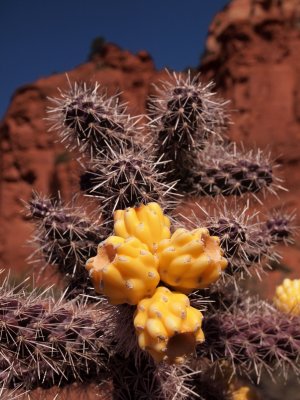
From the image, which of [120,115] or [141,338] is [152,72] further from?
[141,338]

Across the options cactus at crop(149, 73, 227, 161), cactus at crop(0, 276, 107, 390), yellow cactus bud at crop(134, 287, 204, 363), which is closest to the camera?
yellow cactus bud at crop(134, 287, 204, 363)

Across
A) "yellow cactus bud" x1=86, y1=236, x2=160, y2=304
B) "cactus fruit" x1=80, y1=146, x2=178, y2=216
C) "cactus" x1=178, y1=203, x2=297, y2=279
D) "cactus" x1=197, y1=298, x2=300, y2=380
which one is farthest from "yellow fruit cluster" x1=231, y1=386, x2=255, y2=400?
"yellow cactus bud" x1=86, y1=236, x2=160, y2=304

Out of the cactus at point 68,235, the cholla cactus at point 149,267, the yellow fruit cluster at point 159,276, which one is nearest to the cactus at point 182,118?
the cholla cactus at point 149,267

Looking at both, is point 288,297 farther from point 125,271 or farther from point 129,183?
point 125,271

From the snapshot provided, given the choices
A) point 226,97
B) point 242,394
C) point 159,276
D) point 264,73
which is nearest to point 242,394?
point 242,394

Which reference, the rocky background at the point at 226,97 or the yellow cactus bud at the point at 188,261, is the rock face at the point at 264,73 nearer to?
the rocky background at the point at 226,97

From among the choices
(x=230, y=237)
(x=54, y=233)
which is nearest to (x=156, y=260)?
(x=230, y=237)

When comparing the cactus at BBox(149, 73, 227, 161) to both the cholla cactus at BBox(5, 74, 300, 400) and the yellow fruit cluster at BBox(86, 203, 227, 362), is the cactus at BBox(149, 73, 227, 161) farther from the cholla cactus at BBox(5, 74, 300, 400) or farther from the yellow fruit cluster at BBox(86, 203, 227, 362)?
the yellow fruit cluster at BBox(86, 203, 227, 362)

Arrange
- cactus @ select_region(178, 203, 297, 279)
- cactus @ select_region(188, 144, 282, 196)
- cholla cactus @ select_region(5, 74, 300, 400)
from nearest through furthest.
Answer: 1. cholla cactus @ select_region(5, 74, 300, 400)
2. cactus @ select_region(178, 203, 297, 279)
3. cactus @ select_region(188, 144, 282, 196)
